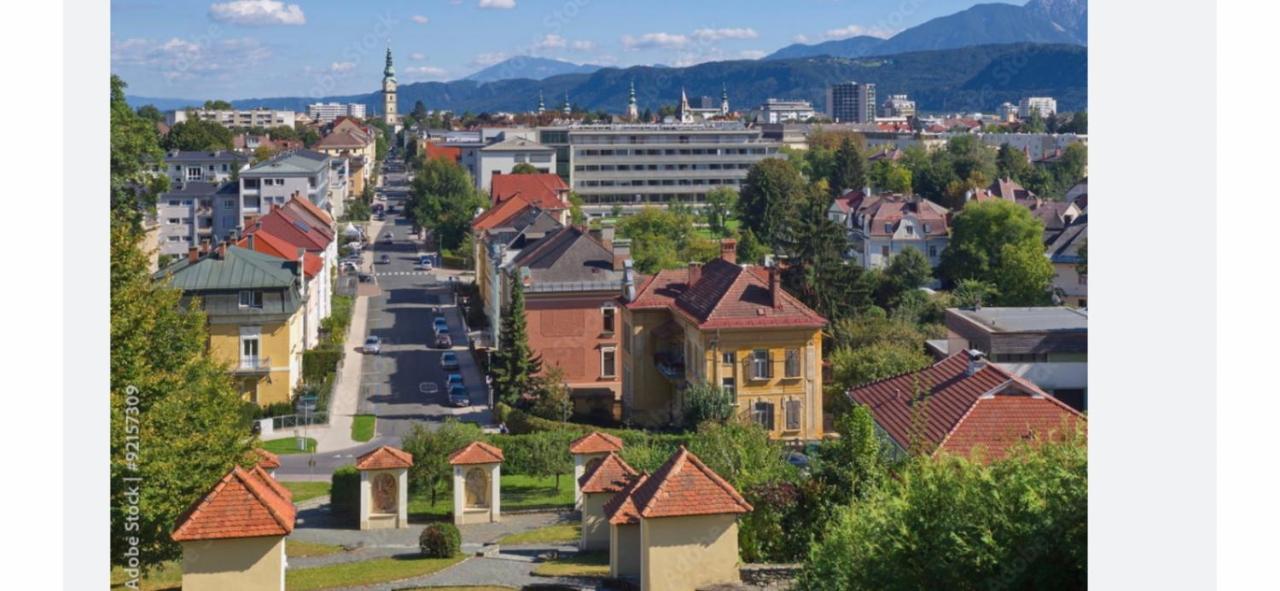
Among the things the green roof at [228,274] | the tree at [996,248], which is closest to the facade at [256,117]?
the tree at [996,248]

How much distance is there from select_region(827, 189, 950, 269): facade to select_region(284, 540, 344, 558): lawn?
33789 mm

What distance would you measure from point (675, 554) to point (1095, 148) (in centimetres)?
A: 617

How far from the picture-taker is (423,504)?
2452 cm

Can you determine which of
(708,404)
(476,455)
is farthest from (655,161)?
(476,455)

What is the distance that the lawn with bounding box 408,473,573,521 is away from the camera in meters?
23.9

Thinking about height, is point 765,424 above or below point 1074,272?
below

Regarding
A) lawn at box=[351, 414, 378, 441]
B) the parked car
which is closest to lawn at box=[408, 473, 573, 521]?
lawn at box=[351, 414, 378, 441]

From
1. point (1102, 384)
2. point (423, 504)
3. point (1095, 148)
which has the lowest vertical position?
point (423, 504)

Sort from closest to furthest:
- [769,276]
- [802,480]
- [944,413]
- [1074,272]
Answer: [802,480] < [944,413] < [769,276] < [1074,272]

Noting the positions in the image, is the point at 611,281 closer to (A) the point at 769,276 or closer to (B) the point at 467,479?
(A) the point at 769,276

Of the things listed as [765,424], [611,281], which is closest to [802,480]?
[765,424]

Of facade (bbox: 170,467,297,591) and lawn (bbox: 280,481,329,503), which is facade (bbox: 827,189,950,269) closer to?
lawn (bbox: 280,481,329,503)

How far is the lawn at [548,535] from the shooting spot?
2091cm

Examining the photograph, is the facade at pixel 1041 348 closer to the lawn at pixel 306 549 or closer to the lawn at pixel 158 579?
the lawn at pixel 306 549
